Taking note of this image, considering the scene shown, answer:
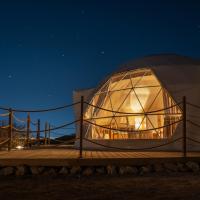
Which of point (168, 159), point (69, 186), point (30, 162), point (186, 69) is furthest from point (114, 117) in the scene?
point (69, 186)

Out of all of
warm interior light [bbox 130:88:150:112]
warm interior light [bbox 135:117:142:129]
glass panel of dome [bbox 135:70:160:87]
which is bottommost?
warm interior light [bbox 135:117:142:129]

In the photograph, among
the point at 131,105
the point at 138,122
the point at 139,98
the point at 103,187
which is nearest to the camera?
the point at 103,187

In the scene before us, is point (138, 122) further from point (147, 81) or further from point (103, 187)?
point (103, 187)

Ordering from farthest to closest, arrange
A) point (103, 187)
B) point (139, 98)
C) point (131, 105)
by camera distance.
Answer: point (131, 105) → point (139, 98) → point (103, 187)

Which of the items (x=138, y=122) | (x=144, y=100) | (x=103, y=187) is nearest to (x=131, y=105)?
(x=144, y=100)

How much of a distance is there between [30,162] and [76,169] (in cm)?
99

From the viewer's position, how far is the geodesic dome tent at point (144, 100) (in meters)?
12.1

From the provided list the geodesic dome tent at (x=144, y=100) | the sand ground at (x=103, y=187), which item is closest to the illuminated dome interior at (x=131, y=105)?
the geodesic dome tent at (x=144, y=100)

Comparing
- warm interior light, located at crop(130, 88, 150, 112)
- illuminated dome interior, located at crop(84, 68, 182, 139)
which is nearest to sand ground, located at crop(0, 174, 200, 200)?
illuminated dome interior, located at crop(84, 68, 182, 139)

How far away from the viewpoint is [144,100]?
45.0 feet

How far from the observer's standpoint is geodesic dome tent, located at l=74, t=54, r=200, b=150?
476 inches

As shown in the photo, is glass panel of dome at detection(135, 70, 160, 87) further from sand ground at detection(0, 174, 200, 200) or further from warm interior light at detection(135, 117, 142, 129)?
sand ground at detection(0, 174, 200, 200)

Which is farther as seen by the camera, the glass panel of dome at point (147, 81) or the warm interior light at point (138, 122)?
the glass panel of dome at point (147, 81)

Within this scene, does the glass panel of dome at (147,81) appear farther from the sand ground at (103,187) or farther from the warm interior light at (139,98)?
the sand ground at (103,187)
